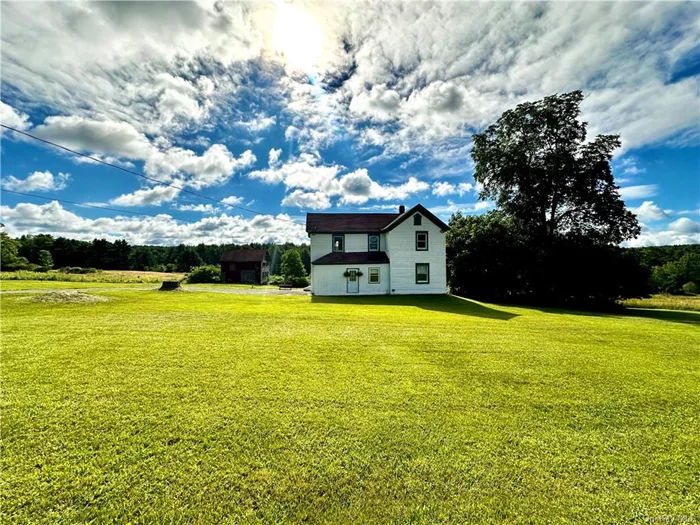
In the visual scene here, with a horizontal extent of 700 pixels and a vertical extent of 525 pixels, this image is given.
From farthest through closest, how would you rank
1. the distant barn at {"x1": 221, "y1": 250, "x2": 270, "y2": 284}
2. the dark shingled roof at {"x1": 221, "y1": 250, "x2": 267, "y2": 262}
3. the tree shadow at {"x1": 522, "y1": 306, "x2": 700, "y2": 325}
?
the dark shingled roof at {"x1": 221, "y1": 250, "x2": 267, "y2": 262} < the distant barn at {"x1": 221, "y1": 250, "x2": 270, "y2": 284} < the tree shadow at {"x1": 522, "y1": 306, "x2": 700, "y2": 325}

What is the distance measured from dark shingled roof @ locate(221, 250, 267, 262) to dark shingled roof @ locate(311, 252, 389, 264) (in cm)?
3322

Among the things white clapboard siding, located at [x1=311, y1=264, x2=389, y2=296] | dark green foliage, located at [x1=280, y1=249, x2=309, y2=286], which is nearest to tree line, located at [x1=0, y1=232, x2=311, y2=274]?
dark green foliage, located at [x1=280, y1=249, x2=309, y2=286]

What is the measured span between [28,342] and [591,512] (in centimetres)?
1084

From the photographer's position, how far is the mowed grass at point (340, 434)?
2.65 metres

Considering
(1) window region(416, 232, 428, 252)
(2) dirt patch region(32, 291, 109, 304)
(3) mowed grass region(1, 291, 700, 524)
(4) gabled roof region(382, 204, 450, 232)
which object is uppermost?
(4) gabled roof region(382, 204, 450, 232)

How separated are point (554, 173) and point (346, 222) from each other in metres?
17.7

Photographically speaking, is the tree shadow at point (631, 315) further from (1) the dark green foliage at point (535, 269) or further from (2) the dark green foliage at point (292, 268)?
(2) the dark green foliage at point (292, 268)

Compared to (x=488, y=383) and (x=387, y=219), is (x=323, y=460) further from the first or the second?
(x=387, y=219)

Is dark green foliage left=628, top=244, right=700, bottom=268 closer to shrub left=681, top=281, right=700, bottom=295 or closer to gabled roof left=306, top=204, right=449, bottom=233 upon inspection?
shrub left=681, top=281, right=700, bottom=295

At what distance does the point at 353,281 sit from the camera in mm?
24859

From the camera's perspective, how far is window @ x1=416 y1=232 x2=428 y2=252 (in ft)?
81.4

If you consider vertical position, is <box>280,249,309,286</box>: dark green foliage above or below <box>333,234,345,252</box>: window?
below

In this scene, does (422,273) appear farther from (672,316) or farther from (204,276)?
(204,276)

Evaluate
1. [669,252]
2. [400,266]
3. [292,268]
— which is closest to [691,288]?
[669,252]
